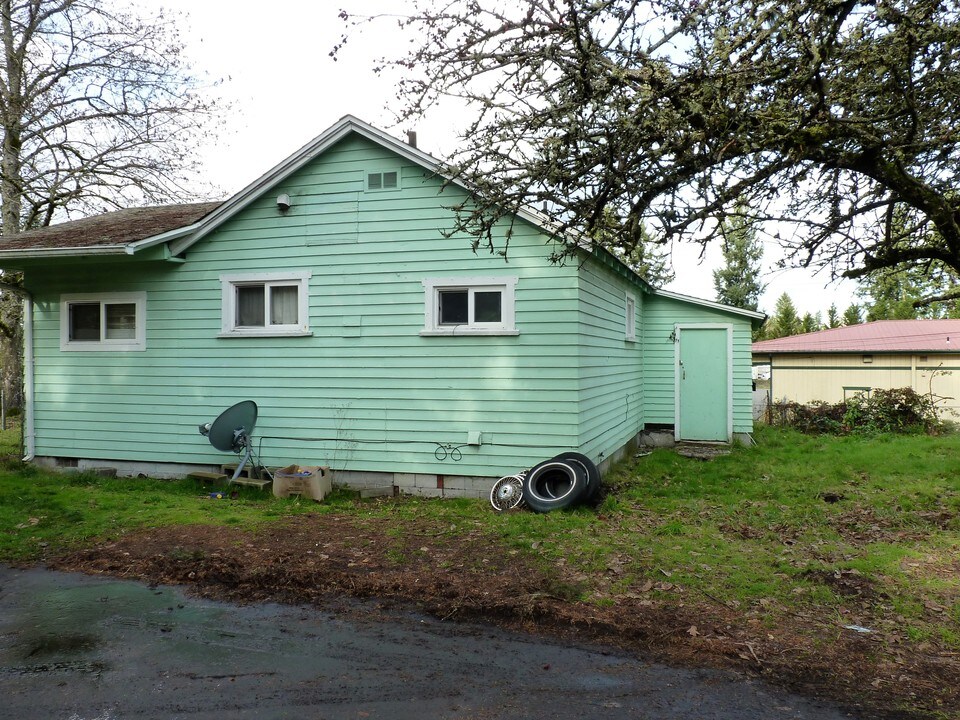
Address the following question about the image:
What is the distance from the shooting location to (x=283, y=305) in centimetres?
1025

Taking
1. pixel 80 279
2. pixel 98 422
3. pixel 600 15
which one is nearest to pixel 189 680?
pixel 600 15

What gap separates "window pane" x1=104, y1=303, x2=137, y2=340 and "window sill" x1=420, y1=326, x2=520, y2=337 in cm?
527

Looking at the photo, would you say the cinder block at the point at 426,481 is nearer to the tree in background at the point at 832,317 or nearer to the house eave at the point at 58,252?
the house eave at the point at 58,252

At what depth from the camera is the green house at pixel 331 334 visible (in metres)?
9.16

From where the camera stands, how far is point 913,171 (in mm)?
6422

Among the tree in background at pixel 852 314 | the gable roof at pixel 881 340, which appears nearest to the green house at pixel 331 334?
the gable roof at pixel 881 340

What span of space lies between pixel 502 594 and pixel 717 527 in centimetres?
348

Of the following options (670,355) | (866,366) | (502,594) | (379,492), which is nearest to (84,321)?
(379,492)

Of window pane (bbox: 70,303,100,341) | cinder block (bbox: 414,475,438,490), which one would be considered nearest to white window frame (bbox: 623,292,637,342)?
cinder block (bbox: 414,475,438,490)

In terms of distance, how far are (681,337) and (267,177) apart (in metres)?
9.53

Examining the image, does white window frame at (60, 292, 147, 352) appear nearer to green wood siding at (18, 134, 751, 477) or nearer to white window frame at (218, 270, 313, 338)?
green wood siding at (18, 134, 751, 477)

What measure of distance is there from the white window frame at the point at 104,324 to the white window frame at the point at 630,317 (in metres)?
8.74

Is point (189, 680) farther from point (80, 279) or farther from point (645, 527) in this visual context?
point (80, 279)

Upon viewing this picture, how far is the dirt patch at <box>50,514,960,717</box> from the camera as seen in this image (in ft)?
13.9
